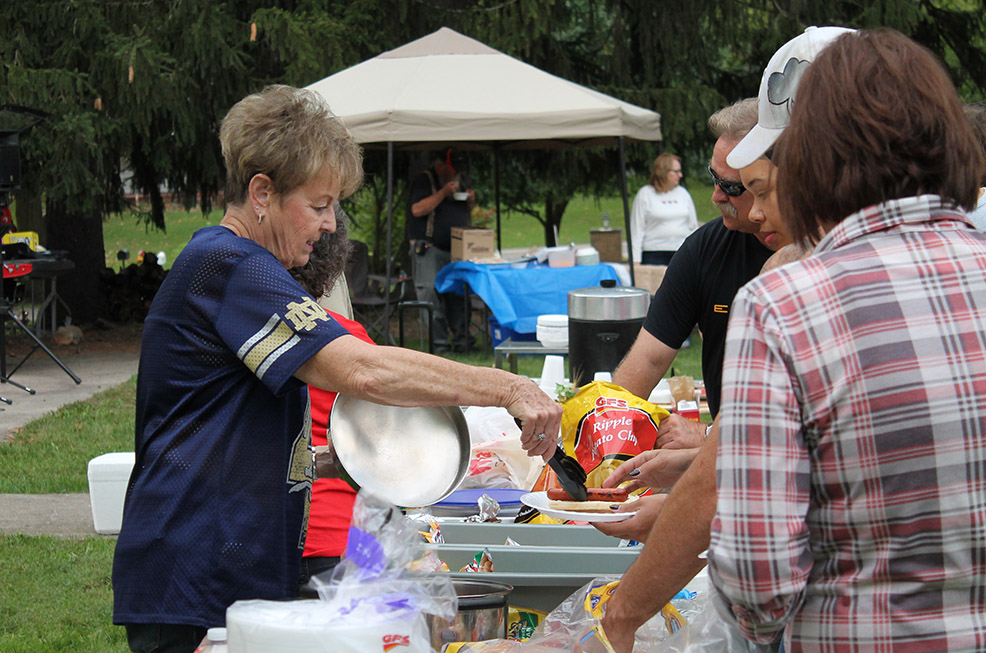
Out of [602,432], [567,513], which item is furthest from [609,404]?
[567,513]

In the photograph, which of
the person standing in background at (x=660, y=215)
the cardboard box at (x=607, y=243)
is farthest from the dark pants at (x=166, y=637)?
the cardboard box at (x=607, y=243)

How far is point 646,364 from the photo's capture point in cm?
329

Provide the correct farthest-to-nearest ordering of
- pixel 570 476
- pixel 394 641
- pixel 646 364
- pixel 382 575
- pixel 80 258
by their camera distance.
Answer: pixel 80 258 < pixel 646 364 < pixel 570 476 < pixel 382 575 < pixel 394 641

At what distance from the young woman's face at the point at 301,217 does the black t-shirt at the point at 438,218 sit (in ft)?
28.4

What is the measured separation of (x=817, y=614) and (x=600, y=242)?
1097 centimetres

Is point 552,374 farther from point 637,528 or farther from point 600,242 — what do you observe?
point 600,242

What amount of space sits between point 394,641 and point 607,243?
35.5 feet

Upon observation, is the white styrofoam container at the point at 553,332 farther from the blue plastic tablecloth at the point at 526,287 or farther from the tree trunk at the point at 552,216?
the tree trunk at the point at 552,216

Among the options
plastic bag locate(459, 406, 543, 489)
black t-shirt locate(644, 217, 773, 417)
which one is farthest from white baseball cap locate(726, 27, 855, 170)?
plastic bag locate(459, 406, 543, 489)

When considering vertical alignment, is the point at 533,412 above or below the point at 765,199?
below

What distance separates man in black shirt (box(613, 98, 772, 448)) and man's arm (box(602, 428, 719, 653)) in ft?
3.17

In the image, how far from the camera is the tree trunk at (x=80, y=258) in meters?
12.0

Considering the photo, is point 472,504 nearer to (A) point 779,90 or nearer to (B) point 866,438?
(A) point 779,90

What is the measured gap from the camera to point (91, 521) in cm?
543
